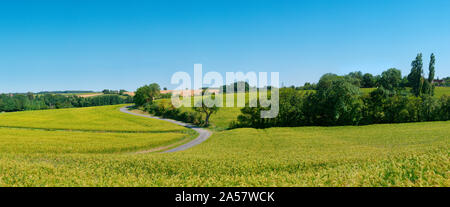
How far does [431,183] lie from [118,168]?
1602 centimetres

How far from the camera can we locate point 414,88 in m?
Answer: 62.2

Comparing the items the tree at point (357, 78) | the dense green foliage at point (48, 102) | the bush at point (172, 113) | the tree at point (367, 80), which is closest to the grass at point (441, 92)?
the tree at point (367, 80)

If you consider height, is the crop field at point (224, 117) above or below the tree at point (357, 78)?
below

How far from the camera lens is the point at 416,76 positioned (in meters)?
62.0

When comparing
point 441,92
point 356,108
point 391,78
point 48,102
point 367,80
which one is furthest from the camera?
point 48,102

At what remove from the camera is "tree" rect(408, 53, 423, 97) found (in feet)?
199

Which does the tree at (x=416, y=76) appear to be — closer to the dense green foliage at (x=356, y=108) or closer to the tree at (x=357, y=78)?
the dense green foliage at (x=356, y=108)

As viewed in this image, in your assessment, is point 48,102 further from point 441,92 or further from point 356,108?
point 441,92

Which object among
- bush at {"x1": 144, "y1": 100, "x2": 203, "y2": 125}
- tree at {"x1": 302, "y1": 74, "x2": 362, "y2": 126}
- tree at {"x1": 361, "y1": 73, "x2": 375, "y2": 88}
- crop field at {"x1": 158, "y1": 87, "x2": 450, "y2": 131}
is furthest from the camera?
tree at {"x1": 361, "y1": 73, "x2": 375, "y2": 88}

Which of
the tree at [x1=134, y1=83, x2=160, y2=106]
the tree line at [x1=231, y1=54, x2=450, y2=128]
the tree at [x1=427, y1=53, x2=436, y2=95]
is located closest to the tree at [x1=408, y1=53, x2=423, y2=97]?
the tree at [x1=427, y1=53, x2=436, y2=95]

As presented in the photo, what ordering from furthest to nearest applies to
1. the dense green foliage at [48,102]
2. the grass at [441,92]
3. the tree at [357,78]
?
the dense green foliage at [48,102] → the tree at [357,78] → the grass at [441,92]

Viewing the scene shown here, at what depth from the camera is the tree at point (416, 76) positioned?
60.7 m

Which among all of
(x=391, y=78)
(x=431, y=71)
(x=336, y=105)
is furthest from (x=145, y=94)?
(x=431, y=71)

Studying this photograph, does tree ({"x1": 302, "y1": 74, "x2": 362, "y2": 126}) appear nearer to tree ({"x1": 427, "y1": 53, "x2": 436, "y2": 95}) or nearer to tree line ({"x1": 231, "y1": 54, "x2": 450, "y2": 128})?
tree line ({"x1": 231, "y1": 54, "x2": 450, "y2": 128})
